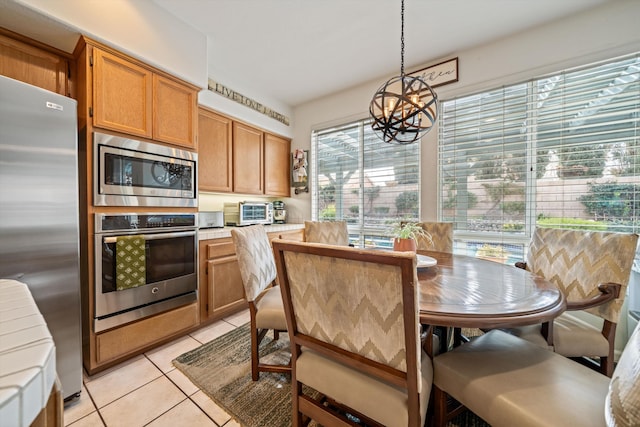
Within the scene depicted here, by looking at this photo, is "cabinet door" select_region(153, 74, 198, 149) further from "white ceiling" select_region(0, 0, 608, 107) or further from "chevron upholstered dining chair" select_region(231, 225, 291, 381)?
"chevron upholstered dining chair" select_region(231, 225, 291, 381)

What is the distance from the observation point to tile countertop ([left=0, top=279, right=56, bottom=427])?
0.34m

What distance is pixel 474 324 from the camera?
911 mm

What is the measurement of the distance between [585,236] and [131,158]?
312 cm

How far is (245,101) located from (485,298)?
10.8ft

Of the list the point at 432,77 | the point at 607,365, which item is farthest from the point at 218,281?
the point at 432,77

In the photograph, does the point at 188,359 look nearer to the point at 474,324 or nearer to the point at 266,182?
the point at 474,324

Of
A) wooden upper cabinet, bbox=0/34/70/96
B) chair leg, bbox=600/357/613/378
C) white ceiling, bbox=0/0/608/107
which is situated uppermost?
white ceiling, bbox=0/0/608/107

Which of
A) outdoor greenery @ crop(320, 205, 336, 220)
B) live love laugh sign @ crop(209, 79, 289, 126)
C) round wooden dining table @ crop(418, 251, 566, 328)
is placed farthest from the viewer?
outdoor greenery @ crop(320, 205, 336, 220)

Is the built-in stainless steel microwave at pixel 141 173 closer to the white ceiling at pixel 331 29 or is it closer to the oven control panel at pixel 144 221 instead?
the oven control panel at pixel 144 221

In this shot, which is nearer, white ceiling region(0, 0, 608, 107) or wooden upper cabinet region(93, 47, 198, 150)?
wooden upper cabinet region(93, 47, 198, 150)

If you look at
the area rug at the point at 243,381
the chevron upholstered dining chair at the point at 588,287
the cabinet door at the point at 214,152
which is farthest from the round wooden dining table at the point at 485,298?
the cabinet door at the point at 214,152

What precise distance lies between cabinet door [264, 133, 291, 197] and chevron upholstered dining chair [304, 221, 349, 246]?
1253mm

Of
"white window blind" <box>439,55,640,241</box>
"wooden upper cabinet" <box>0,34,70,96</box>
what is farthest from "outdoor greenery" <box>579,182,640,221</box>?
"wooden upper cabinet" <box>0,34,70,96</box>

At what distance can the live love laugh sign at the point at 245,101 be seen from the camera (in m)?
2.89
